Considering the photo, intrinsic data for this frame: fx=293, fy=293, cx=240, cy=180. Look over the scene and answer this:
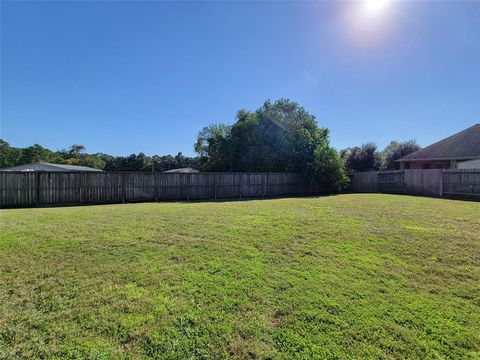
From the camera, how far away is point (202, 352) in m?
2.61

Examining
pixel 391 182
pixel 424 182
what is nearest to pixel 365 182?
pixel 391 182

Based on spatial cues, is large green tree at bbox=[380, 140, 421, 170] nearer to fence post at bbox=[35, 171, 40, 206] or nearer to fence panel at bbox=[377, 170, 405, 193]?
fence panel at bbox=[377, 170, 405, 193]

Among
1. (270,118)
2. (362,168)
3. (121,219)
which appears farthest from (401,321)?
(362,168)

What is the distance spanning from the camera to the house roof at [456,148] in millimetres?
21062

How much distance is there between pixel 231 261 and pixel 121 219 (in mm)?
3889

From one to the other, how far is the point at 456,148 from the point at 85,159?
64112 mm

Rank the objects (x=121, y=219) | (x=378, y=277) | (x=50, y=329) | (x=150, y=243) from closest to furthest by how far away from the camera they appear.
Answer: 1. (x=50, y=329)
2. (x=378, y=277)
3. (x=150, y=243)
4. (x=121, y=219)

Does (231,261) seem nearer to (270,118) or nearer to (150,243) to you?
(150,243)

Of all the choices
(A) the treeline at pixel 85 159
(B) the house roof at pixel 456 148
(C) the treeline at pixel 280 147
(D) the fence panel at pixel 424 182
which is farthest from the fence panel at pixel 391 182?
(A) the treeline at pixel 85 159

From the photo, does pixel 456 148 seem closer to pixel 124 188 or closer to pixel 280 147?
pixel 280 147

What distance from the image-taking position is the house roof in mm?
21062

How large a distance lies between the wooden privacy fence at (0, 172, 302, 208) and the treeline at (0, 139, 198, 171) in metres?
37.5

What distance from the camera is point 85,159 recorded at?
6284cm

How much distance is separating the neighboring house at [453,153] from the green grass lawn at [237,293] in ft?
61.8
